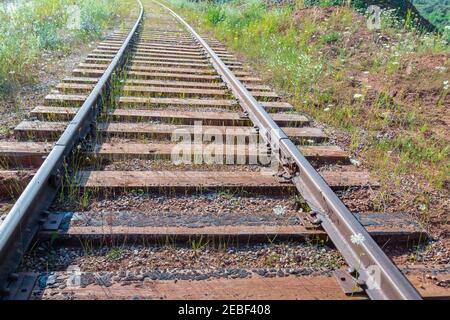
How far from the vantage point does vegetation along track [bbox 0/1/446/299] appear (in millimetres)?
1861

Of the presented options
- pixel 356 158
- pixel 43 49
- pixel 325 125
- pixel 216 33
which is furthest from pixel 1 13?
pixel 356 158

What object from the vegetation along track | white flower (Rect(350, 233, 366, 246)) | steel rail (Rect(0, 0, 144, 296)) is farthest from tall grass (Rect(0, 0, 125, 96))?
white flower (Rect(350, 233, 366, 246))

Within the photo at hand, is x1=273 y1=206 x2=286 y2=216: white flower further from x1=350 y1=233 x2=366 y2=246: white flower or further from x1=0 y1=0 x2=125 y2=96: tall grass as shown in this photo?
x1=0 y1=0 x2=125 y2=96: tall grass

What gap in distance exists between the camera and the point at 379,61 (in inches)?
231

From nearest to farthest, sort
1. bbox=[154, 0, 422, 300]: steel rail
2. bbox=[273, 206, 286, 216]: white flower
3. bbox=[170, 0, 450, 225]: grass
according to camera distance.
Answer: bbox=[154, 0, 422, 300]: steel rail
bbox=[273, 206, 286, 216]: white flower
bbox=[170, 0, 450, 225]: grass

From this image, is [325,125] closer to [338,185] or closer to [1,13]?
[338,185]

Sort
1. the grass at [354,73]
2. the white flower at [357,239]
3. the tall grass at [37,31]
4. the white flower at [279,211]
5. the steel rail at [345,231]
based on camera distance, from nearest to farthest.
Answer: the steel rail at [345,231] < the white flower at [357,239] < the white flower at [279,211] < the grass at [354,73] < the tall grass at [37,31]

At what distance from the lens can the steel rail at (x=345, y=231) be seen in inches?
69.1

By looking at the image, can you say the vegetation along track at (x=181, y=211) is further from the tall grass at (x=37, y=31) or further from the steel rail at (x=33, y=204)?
the tall grass at (x=37, y=31)

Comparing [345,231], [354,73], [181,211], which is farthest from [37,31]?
[345,231]

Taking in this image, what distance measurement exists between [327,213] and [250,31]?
7028 mm

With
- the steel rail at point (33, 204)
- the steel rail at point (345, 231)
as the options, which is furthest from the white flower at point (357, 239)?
the steel rail at point (33, 204)

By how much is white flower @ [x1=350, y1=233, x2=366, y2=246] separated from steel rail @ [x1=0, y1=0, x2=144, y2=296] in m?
1.56

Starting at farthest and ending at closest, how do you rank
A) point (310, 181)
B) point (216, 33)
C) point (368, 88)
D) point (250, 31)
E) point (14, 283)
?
point (216, 33)
point (250, 31)
point (368, 88)
point (310, 181)
point (14, 283)
